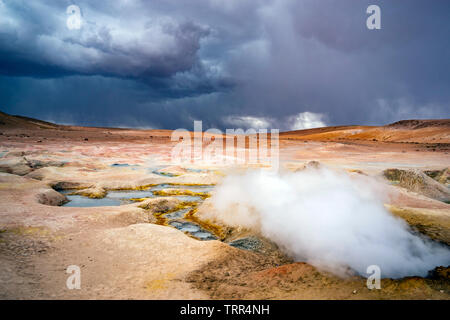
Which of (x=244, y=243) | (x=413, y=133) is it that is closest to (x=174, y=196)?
(x=244, y=243)

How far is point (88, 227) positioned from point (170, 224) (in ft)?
10.2

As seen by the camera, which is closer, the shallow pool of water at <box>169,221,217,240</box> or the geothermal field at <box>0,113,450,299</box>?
the geothermal field at <box>0,113,450,299</box>

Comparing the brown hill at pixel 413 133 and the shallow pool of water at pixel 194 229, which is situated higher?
the brown hill at pixel 413 133

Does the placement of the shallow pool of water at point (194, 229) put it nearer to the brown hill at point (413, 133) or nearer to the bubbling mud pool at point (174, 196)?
the bubbling mud pool at point (174, 196)

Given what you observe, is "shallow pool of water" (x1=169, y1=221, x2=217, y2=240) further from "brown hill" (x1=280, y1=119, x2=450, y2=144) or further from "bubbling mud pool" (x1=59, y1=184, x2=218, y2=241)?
"brown hill" (x1=280, y1=119, x2=450, y2=144)

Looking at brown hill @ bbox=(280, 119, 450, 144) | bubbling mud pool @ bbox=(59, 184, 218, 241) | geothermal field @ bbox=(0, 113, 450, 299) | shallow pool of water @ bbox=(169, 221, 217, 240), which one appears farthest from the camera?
brown hill @ bbox=(280, 119, 450, 144)

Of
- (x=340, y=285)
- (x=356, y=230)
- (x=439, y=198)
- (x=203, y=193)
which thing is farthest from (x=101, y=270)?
(x=439, y=198)

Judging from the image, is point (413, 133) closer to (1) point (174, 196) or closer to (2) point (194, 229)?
(1) point (174, 196)

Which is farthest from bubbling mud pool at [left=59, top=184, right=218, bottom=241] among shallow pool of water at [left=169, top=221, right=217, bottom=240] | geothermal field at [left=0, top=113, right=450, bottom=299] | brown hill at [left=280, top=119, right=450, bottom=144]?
brown hill at [left=280, top=119, right=450, bottom=144]

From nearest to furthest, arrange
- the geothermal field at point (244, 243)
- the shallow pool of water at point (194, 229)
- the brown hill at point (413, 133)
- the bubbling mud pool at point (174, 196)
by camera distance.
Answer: the geothermal field at point (244, 243) < the shallow pool of water at point (194, 229) < the bubbling mud pool at point (174, 196) < the brown hill at point (413, 133)

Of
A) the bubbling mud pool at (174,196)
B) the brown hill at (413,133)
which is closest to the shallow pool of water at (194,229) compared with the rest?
the bubbling mud pool at (174,196)

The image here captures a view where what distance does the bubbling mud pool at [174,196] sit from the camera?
1105cm

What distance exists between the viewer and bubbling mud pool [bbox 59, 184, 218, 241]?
11.1 metres

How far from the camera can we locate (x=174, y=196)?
17.2 metres
